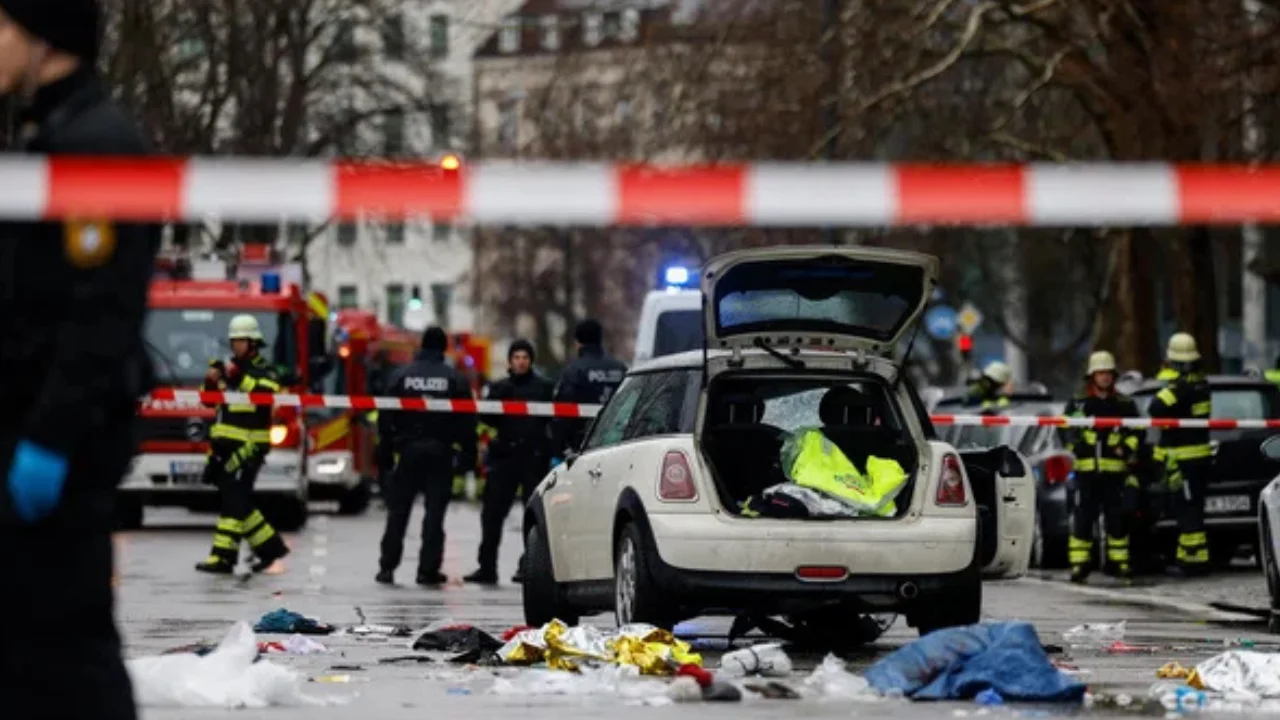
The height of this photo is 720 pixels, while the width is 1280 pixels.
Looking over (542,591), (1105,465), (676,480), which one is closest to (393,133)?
(1105,465)

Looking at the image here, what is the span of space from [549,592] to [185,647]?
2446 millimetres

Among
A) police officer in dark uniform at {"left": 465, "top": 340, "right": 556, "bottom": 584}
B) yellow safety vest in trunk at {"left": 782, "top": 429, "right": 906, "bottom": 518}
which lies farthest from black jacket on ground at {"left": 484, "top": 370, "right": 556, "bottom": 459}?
yellow safety vest in trunk at {"left": 782, "top": 429, "right": 906, "bottom": 518}

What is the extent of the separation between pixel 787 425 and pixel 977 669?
3645mm

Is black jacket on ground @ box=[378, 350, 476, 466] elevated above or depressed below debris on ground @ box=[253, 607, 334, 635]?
above

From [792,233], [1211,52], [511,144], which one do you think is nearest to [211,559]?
[1211,52]

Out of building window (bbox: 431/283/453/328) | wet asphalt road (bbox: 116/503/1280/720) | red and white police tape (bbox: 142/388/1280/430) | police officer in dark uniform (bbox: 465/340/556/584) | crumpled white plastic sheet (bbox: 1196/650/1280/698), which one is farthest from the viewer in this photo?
building window (bbox: 431/283/453/328)

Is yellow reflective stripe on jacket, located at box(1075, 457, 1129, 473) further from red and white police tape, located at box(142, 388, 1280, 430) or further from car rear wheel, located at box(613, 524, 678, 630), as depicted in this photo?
car rear wheel, located at box(613, 524, 678, 630)

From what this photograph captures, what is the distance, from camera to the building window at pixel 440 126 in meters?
57.2

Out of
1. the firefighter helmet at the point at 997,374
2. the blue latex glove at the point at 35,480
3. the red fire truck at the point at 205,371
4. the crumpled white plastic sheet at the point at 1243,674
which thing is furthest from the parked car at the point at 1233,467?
the blue latex glove at the point at 35,480

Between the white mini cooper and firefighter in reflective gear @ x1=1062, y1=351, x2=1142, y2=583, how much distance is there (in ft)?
25.0

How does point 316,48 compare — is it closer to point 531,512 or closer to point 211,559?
point 211,559

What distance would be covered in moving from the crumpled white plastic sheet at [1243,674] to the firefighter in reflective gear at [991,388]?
14.9 m

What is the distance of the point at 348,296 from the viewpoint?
128 metres

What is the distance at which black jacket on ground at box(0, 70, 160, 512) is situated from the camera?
580 cm
